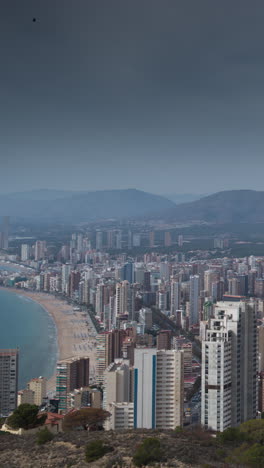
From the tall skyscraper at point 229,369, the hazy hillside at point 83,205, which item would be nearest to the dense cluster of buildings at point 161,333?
the tall skyscraper at point 229,369

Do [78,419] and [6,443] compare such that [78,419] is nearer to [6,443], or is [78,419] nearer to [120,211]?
[6,443]

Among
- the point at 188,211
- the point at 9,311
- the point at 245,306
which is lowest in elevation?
the point at 9,311

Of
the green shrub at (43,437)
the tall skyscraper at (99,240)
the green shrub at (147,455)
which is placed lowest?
the green shrub at (43,437)

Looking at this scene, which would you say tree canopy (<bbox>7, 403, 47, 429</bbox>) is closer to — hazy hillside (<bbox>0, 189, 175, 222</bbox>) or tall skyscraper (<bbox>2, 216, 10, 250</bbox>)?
tall skyscraper (<bbox>2, 216, 10, 250</bbox>)

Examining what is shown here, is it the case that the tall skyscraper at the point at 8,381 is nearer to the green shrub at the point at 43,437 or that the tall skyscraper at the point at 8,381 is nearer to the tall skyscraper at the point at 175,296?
the green shrub at the point at 43,437

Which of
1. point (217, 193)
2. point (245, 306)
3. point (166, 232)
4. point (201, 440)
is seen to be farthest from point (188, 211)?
point (201, 440)

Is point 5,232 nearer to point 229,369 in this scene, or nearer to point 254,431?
point 229,369

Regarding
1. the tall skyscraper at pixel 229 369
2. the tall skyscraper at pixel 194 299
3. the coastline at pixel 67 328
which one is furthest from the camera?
the tall skyscraper at pixel 194 299
